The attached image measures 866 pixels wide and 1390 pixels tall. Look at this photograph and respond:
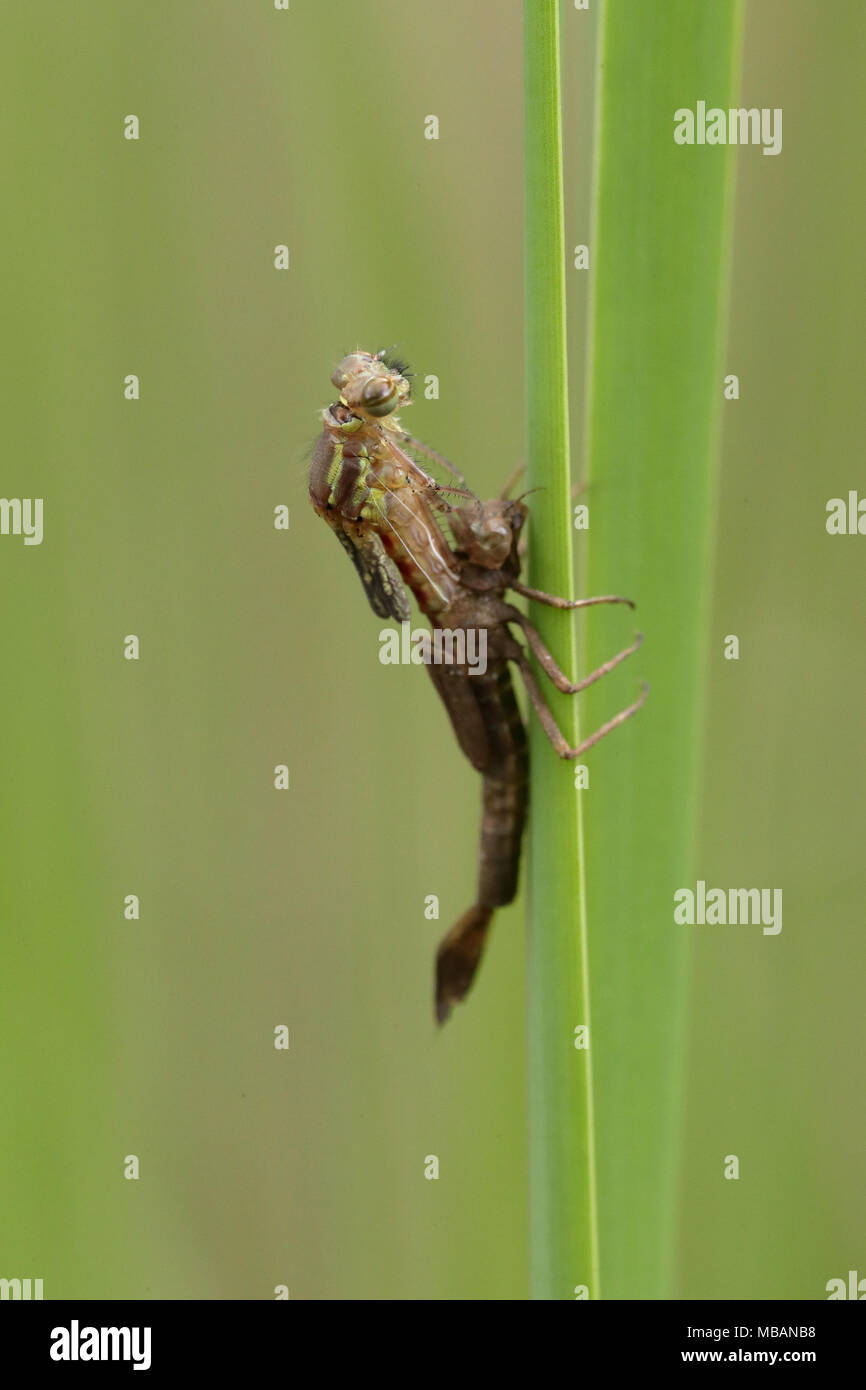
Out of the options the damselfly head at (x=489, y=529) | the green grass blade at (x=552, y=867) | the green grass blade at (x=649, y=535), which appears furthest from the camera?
the damselfly head at (x=489, y=529)

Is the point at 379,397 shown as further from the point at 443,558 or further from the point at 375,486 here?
the point at 443,558

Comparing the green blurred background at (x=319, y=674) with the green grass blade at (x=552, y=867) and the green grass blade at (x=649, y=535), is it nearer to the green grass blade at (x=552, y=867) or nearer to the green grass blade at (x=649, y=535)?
the green grass blade at (x=649, y=535)

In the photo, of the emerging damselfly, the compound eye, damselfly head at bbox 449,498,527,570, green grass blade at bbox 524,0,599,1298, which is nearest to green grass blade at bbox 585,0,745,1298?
green grass blade at bbox 524,0,599,1298

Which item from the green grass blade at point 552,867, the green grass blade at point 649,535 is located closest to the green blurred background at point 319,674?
the green grass blade at point 649,535

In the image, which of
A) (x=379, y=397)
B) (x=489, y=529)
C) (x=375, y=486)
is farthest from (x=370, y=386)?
(x=489, y=529)

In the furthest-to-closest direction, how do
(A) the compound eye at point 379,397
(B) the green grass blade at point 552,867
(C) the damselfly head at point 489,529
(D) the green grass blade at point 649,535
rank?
1. (C) the damselfly head at point 489,529
2. (A) the compound eye at point 379,397
3. (D) the green grass blade at point 649,535
4. (B) the green grass blade at point 552,867

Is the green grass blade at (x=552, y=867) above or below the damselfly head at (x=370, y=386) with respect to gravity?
below

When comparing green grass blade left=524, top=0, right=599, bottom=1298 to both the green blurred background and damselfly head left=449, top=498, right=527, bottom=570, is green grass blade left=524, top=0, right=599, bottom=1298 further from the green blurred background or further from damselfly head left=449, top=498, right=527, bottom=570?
the green blurred background
